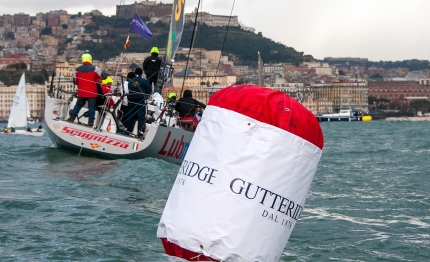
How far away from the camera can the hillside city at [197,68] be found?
126688mm

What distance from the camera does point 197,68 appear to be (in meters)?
157

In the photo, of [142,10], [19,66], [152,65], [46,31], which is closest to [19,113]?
[152,65]

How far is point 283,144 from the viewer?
3.53 metres

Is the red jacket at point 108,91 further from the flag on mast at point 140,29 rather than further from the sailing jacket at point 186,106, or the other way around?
the flag on mast at point 140,29

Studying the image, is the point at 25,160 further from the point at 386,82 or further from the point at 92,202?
the point at 386,82

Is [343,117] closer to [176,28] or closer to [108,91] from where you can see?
[176,28]

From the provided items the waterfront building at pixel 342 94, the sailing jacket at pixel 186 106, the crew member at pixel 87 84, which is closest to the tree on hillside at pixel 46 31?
the waterfront building at pixel 342 94

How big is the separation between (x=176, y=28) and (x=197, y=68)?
144m

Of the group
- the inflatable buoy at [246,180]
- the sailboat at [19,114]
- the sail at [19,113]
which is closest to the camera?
the inflatable buoy at [246,180]

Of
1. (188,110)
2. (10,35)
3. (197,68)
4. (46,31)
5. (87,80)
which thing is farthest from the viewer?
(46,31)

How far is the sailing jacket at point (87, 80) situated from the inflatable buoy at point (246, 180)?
7.54 m

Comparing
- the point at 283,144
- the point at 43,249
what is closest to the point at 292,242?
the point at 43,249

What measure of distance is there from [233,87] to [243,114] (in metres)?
0.12

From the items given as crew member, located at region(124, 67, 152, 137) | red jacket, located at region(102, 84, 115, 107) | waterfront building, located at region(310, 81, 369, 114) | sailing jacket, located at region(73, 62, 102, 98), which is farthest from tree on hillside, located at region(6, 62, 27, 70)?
sailing jacket, located at region(73, 62, 102, 98)
